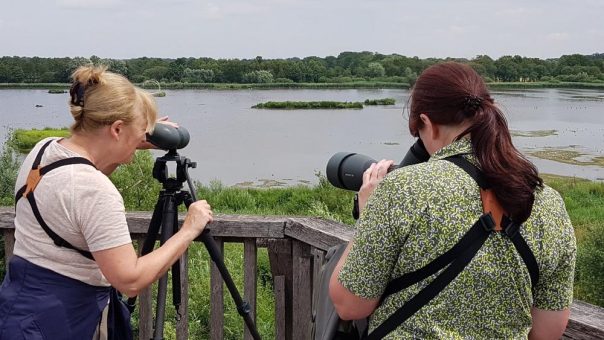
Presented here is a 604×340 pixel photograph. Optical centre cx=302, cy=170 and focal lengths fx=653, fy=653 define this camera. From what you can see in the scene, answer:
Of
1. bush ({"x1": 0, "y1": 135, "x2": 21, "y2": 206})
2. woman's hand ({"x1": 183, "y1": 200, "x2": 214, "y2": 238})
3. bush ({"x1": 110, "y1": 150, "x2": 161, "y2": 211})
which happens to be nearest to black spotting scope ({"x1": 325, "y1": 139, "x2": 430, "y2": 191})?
woman's hand ({"x1": 183, "y1": 200, "x2": 214, "y2": 238})

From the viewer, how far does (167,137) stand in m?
1.88

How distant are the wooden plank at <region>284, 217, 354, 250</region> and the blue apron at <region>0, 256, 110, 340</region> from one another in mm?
685

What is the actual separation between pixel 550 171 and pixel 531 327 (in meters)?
22.2

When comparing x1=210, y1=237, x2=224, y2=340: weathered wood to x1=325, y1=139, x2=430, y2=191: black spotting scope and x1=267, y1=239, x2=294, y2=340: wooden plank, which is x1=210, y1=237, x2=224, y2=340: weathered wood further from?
x1=325, y1=139, x2=430, y2=191: black spotting scope

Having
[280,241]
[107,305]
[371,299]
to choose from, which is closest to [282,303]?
[280,241]

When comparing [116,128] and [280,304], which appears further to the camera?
[280,304]

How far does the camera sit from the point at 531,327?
4.36ft

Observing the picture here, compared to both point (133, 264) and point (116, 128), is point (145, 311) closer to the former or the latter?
point (133, 264)

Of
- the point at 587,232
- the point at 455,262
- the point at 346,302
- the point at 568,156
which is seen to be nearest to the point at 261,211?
the point at 587,232

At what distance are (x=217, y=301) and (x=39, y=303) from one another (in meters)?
0.75

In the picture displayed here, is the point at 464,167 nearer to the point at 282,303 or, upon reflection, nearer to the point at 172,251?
the point at 172,251

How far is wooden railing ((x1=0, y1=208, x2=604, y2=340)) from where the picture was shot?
2096 millimetres

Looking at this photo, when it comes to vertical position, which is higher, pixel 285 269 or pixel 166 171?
pixel 166 171

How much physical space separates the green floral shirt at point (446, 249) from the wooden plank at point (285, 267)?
3.03ft
